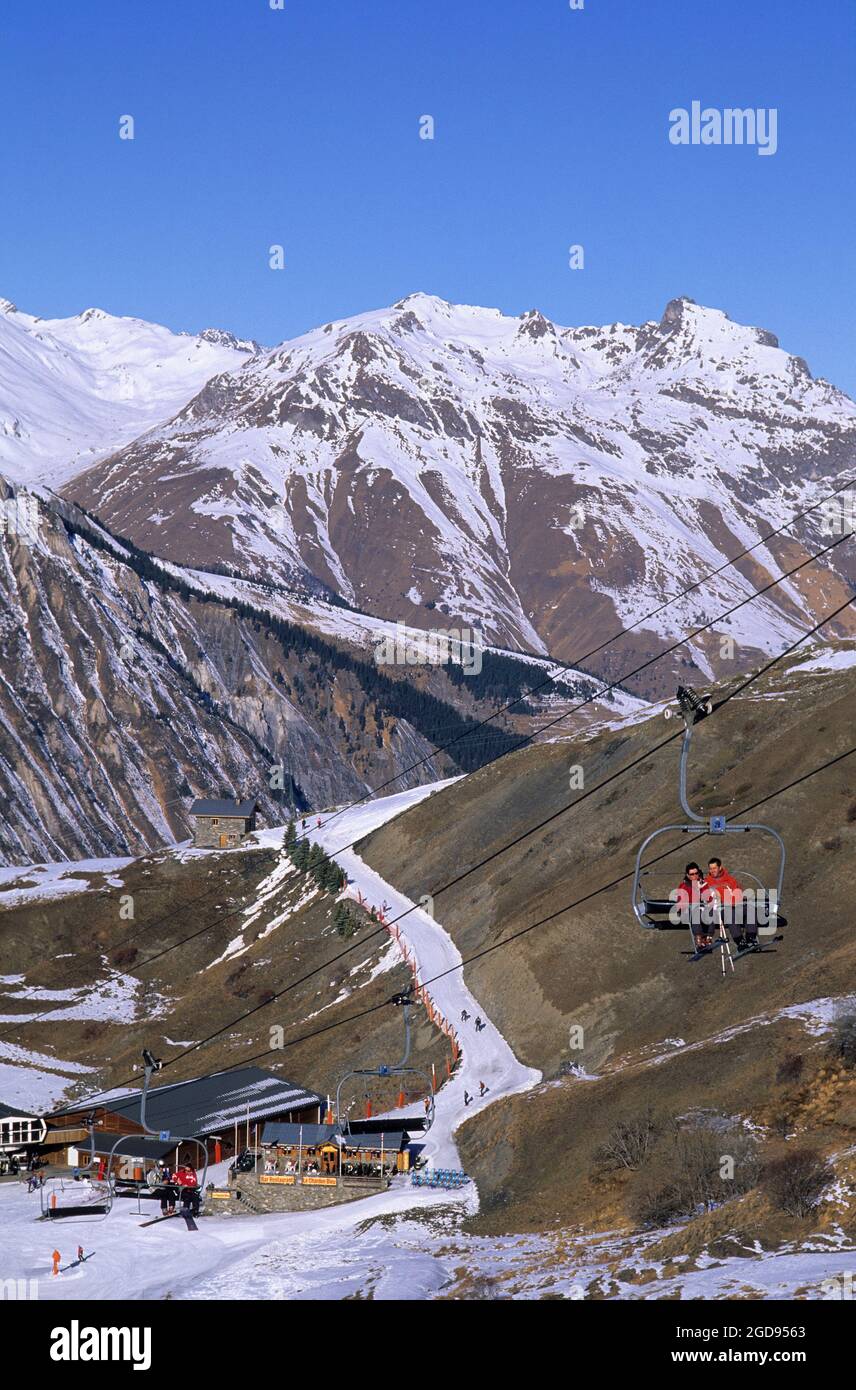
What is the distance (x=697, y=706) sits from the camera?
45.7 m

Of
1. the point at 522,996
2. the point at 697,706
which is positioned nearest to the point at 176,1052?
the point at 522,996

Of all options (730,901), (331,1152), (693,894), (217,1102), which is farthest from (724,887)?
(217,1102)

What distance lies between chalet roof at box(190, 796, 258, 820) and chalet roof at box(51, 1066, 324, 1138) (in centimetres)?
7807

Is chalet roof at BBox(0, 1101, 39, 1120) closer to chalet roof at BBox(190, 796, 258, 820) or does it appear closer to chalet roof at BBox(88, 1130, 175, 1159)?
chalet roof at BBox(88, 1130, 175, 1159)

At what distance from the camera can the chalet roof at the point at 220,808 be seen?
190m

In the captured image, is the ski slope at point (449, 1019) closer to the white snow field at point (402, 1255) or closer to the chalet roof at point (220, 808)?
the white snow field at point (402, 1255)

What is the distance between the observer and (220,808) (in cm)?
19200

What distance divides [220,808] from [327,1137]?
106 m

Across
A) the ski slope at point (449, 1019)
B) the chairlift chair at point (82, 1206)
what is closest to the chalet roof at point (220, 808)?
the ski slope at point (449, 1019)

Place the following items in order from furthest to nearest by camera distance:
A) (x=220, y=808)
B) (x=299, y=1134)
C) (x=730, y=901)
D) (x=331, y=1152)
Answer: (x=220, y=808)
(x=299, y=1134)
(x=331, y=1152)
(x=730, y=901)

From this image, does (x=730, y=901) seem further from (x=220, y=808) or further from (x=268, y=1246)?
(x=220, y=808)

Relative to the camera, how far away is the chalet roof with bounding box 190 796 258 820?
190m

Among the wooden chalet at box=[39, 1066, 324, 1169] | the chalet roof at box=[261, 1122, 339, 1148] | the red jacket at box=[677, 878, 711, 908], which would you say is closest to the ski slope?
the chalet roof at box=[261, 1122, 339, 1148]
